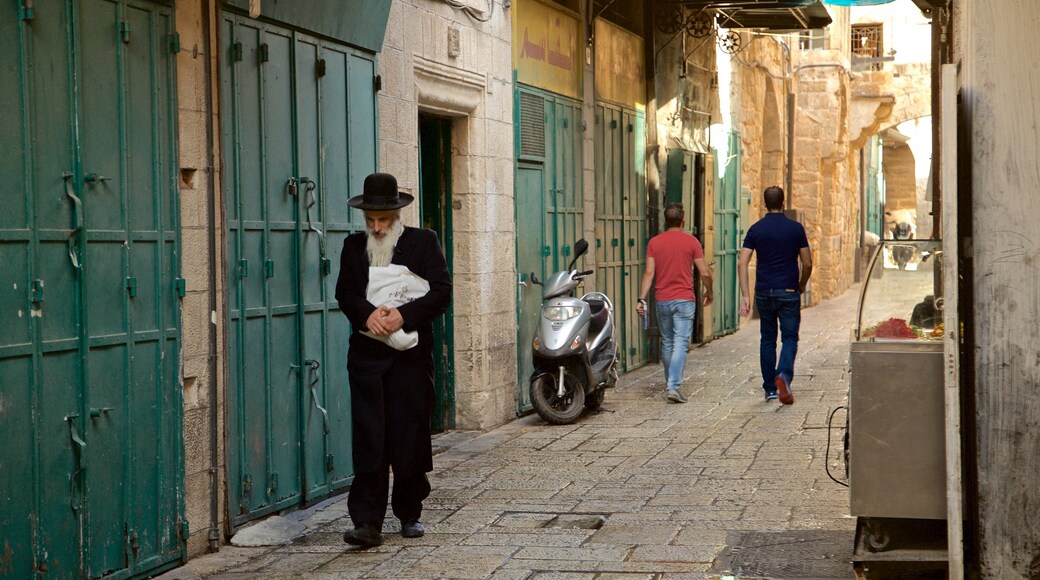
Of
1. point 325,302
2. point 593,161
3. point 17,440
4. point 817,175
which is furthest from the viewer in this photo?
point 817,175

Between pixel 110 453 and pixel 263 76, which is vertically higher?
pixel 263 76

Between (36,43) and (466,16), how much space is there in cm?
552

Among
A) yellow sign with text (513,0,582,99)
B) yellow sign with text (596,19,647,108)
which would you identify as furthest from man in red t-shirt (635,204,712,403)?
yellow sign with text (596,19,647,108)

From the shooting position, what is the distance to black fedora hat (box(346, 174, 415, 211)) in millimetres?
6754

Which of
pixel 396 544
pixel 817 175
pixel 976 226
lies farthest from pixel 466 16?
pixel 817 175

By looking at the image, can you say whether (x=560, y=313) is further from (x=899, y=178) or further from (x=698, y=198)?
(x=899, y=178)

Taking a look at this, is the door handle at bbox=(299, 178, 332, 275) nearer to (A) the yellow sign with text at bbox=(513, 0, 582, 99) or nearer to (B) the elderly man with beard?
(B) the elderly man with beard

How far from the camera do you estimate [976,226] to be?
551cm

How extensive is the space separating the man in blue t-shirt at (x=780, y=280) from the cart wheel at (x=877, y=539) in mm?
6149

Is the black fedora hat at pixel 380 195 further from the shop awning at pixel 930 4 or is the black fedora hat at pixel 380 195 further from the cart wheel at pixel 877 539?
the shop awning at pixel 930 4

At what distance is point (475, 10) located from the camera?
10.7 metres

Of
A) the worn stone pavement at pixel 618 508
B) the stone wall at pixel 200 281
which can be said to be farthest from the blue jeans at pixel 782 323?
the stone wall at pixel 200 281

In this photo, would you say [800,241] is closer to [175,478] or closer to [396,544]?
[396,544]

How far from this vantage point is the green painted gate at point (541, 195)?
11.8 metres
